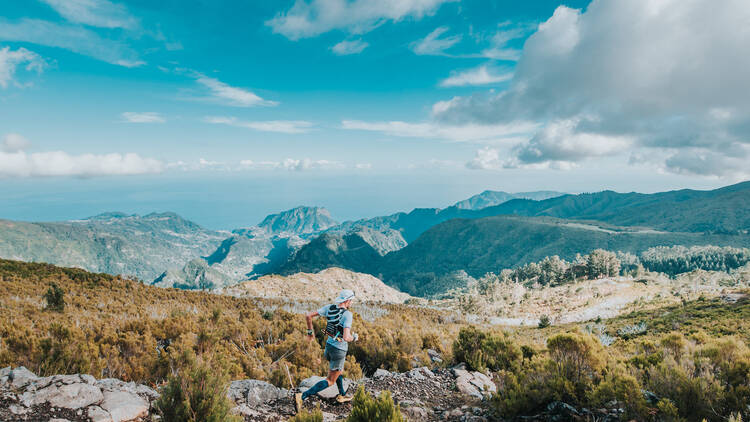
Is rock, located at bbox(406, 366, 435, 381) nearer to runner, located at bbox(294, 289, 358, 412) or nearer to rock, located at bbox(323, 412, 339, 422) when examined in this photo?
runner, located at bbox(294, 289, 358, 412)

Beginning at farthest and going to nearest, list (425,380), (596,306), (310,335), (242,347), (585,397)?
(596,306)
(242,347)
(425,380)
(310,335)
(585,397)

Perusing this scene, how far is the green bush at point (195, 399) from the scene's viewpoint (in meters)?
4.43

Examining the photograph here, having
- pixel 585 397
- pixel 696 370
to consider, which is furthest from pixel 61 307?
pixel 696 370

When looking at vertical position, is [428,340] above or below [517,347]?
below

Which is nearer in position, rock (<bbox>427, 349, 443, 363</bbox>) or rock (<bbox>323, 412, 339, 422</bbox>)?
rock (<bbox>323, 412, 339, 422</bbox>)

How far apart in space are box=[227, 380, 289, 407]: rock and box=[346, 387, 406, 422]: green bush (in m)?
3.39

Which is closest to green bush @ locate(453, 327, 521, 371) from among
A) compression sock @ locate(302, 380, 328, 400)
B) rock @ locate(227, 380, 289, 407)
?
compression sock @ locate(302, 380, 328, 400)

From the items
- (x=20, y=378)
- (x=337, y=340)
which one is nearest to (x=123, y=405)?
(x=20, y=378)

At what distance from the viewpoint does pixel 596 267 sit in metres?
75.9

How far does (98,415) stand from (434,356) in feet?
32.3

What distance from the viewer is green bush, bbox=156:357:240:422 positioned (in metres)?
4.43

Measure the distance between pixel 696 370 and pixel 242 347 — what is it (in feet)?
38.9

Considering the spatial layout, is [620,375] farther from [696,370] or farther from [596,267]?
[596,267]

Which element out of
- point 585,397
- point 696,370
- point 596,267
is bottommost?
point 596,267
